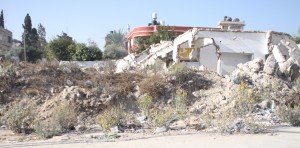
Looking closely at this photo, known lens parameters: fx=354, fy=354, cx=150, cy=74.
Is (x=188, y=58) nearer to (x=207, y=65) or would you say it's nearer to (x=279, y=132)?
(x=207, y=65)

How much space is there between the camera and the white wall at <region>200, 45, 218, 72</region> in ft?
73.5

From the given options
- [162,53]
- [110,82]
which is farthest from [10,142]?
[162,53]

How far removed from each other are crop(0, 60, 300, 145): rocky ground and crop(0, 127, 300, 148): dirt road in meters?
Result: 1.90

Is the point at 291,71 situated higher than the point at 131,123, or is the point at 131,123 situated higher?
the point at 291,71

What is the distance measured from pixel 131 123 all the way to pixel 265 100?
594cm

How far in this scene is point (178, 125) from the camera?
35.1ft

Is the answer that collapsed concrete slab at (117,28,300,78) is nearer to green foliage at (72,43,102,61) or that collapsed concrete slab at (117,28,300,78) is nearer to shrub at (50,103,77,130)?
shrub at (50,103,77,130)

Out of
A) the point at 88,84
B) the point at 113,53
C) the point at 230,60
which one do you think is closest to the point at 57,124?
the point at 88,84

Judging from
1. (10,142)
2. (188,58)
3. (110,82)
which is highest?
(188,58)

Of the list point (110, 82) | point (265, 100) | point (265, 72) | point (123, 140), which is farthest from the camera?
point (265, 72)

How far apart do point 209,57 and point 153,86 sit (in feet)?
28.8

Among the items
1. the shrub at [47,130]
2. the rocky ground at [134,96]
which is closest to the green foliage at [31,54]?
the rocky ground at [134,96]

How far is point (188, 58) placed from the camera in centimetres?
2273

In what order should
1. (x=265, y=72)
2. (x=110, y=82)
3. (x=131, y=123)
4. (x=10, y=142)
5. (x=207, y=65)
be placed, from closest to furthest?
1. (x=10, y=142)
2. (x=131, y=123)
3. (x=110, y=82)
4. (x=265, y=72)
5. (x=207, y=65)
